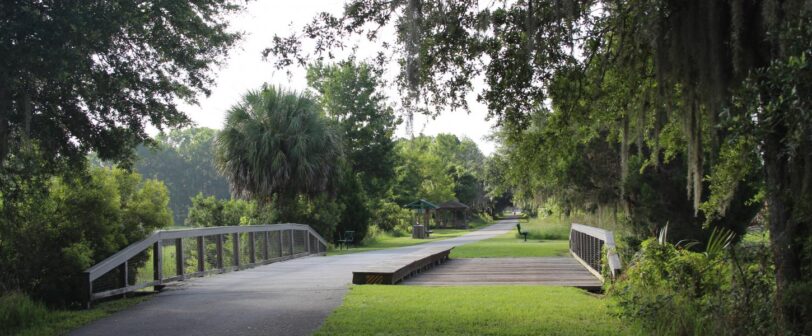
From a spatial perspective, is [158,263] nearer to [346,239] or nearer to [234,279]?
[234,279]

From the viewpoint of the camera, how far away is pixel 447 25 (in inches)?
297

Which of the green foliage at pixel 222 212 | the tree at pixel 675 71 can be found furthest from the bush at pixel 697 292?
the green foliage at pixel 222 212

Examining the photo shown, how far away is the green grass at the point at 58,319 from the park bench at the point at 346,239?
62.6 feet

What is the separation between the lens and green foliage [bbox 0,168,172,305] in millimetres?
8633

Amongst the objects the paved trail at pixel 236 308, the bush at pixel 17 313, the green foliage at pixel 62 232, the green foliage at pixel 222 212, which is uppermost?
the green foliage at pixel 222 212

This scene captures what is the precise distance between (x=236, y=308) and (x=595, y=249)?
24.3ft

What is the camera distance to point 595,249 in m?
13.0

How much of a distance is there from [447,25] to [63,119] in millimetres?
6306

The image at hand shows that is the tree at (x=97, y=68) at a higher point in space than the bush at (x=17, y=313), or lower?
higher

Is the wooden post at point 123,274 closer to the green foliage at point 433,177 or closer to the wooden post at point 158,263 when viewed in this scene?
the wooden post at point 158,263

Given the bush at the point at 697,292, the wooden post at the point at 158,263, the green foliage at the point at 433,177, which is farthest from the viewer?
the green foliage at the point at 433,177

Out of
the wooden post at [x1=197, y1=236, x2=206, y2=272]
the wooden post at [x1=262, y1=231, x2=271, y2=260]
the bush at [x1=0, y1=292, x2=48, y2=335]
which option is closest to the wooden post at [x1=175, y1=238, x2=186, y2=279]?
the wooden post at [x1=197, y1=236, x2=206, y2=272]

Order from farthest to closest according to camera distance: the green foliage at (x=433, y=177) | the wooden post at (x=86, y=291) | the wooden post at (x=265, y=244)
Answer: the green foliage at (x=433, y=177)
the wooden post at (x=265, y=244)
the wooden post at (x=86, y=291)

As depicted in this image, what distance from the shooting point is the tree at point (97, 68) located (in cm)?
862
